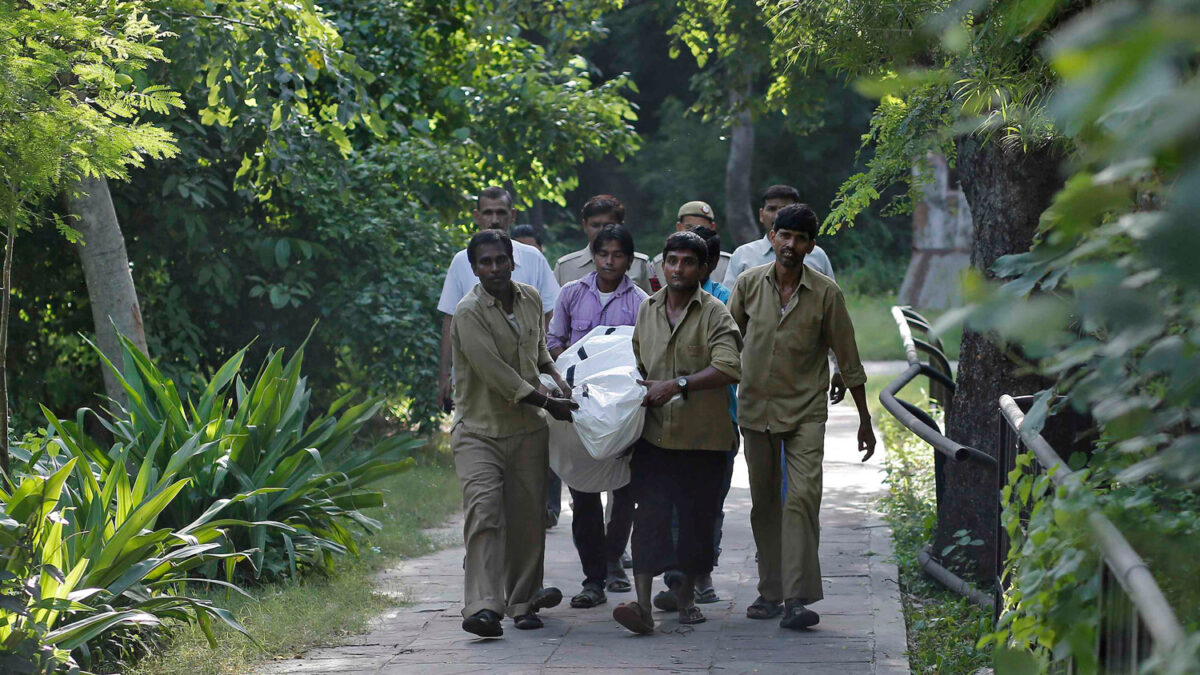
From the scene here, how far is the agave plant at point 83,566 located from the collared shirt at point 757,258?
133 inches

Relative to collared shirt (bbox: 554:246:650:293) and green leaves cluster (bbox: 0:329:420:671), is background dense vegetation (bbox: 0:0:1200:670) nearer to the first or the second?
green leaves cluster (bbox: 0:329:420:671)

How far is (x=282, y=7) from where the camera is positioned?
8375 millimetres

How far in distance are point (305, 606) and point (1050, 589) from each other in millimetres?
4341

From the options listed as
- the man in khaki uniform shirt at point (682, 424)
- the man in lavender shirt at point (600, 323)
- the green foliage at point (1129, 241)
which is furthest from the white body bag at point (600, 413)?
the green foliage at point (1129, 241)

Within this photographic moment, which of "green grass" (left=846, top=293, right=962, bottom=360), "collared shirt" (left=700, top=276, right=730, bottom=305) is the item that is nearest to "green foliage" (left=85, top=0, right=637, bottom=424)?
"collared shirt" (left=700, top=276, right=730, bottom=305)

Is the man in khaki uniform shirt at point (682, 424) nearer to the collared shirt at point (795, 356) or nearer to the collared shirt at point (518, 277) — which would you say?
the collared shirt at point (795, 356)

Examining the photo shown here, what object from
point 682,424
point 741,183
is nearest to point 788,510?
point 682,424

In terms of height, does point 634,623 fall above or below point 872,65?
below

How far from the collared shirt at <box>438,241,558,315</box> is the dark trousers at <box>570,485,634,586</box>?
1.63m

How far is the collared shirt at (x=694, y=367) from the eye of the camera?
20.4 ft

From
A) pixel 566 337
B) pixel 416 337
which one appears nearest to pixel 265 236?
pixel 416 337

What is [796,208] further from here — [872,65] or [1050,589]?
[1050,589]

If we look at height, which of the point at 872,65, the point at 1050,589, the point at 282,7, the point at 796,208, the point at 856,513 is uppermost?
the point at 282,7

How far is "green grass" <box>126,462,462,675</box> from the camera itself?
18.3ft
